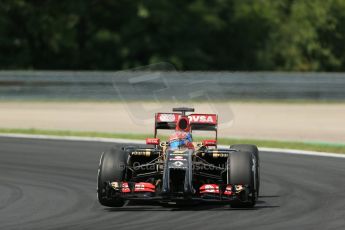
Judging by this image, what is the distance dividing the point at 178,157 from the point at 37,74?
915 inches

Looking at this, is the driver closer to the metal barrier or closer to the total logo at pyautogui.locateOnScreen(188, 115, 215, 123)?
the total logo at pyautogui.locateOnScreen(188, 115, 215, 123)

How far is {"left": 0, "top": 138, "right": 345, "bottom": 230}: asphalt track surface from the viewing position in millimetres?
11242

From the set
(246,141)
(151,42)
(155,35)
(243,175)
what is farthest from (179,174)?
(155,35)

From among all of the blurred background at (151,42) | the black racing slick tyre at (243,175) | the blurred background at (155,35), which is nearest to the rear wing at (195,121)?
the black racing slick tyre at (243,175)

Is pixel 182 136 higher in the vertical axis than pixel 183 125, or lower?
lower

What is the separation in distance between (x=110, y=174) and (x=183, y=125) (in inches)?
50.7

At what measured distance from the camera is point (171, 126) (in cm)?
1377

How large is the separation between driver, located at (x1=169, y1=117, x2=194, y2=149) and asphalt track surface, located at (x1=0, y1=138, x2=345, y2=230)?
0.92 meters

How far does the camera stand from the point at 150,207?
12602 millimetres

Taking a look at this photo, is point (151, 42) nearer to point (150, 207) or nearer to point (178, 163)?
point (150, 207)

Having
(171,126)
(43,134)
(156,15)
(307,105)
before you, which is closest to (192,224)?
(171,126)

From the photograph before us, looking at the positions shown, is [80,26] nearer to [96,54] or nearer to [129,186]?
[96,54]

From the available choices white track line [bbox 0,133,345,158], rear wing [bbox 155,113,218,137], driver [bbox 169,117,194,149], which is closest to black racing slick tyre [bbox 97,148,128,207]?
driver [bbox 169,117,194,149]

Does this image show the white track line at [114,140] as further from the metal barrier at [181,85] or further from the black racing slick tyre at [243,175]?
the metal barrier at [181,85]
